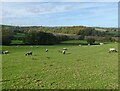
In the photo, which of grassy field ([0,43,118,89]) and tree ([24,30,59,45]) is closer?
grassy field ([0,43,118,89])

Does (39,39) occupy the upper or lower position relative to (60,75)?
upper

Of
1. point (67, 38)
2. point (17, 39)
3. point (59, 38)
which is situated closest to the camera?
point (17, 39)

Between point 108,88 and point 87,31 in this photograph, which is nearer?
point 108,88

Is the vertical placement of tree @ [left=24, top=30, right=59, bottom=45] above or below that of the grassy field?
above

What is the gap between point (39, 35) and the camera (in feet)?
358

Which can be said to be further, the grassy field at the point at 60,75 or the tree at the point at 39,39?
the tree at the point at 39,39

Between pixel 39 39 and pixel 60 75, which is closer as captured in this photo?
pixel 60 75

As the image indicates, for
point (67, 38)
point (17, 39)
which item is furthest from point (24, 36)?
point (67, 38)

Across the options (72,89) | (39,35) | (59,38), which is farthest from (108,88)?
(59,38)

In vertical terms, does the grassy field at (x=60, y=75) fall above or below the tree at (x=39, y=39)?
below

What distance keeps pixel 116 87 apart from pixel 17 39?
308 ft

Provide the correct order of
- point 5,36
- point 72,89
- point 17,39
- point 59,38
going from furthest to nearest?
1. point 59,38
2. point 17,39
3. point 5,36
4. point 72,89

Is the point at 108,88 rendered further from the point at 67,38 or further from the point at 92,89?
the point at 67,38

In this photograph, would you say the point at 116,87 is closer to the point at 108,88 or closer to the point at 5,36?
the point at 108,88
